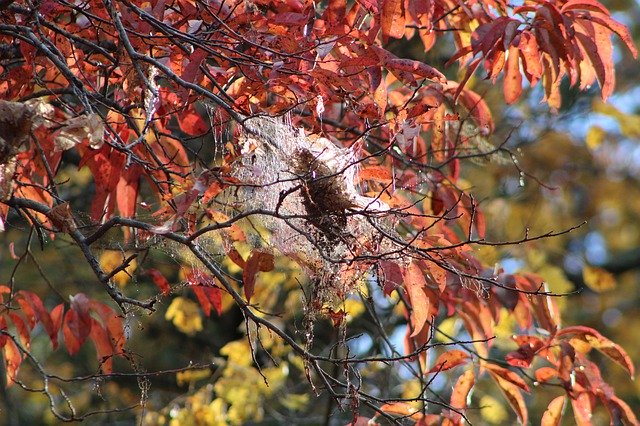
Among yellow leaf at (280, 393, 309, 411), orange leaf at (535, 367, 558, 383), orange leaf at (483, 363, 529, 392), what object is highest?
orange leaf at (483, 363, 529, 392)

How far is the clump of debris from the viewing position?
1.96 m

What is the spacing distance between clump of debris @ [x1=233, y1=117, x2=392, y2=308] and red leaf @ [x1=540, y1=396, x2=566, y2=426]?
0.80 m

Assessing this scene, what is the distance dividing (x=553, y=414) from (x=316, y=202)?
1.11 meters

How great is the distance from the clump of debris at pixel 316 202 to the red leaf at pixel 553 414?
80 cm

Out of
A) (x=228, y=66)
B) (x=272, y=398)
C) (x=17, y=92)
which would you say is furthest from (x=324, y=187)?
(x=272, y=398)

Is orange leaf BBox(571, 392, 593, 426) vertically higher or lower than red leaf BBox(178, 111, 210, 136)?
lower

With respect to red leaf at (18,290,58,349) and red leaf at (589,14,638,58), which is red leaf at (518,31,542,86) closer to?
red leaf at (589,14,638,58)

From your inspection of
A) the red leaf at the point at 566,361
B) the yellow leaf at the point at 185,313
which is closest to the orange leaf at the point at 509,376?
the red leaf at the point at 566,361

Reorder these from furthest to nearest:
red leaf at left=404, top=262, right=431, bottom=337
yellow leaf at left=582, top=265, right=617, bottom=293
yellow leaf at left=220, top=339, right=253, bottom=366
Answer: yellow leaf at left=582, top=265, right=617, bottom=293, yellow leaf at left=220, top=339, right=253, bottom=366, red leaf at left=404, top=262, right=431, bottom=337

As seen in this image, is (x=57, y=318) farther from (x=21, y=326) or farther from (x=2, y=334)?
(x=2, y=334)

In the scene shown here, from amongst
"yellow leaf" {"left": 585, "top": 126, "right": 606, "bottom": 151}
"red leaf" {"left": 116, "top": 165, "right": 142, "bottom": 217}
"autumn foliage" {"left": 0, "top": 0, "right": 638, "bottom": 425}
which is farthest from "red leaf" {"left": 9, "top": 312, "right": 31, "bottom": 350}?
"yellow leaf" {"left": 585, "top": 126, "right": 606, "bottom": 151}

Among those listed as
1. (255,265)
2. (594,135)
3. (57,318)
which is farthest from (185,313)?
(594,135)

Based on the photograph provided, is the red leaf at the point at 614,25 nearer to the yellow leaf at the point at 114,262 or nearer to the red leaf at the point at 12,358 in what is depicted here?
the red leaf at the point at 12,358

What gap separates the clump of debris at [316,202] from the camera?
1.96 metres
